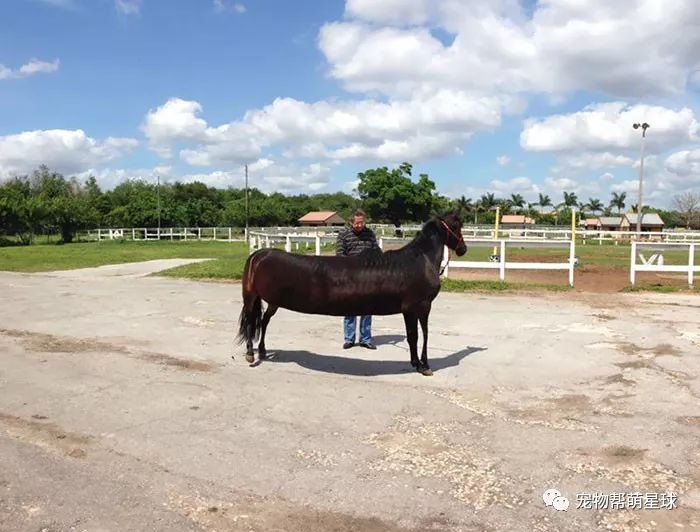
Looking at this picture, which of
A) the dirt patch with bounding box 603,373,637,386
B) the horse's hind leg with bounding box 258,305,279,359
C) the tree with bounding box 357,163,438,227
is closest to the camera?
the dirt patch with bounding box 603,373,637,386

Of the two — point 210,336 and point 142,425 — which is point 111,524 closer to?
point 142,425

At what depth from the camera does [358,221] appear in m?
7.83

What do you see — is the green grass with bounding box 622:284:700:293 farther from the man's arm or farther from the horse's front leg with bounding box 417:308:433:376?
the horse's front leg with bounding box 417:308:433:376

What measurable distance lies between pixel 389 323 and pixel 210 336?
3.18 metres

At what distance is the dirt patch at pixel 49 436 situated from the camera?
14.1 ft

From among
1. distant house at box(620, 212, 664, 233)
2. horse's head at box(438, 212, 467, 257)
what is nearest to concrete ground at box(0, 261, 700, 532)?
horse's head at box(438, 212, 467, 257)

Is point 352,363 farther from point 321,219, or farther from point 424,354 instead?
point 321,219

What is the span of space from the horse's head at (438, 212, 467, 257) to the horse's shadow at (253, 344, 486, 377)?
1.38m

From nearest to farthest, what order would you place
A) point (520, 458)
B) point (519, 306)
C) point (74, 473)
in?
1. point (74, 473)
2. point (520, 458)
3. point (519, 306)

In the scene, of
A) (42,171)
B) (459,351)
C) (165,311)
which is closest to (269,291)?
(459,351)

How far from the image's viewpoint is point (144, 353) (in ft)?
24.5

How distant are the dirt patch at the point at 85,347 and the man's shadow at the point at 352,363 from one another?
82 cm

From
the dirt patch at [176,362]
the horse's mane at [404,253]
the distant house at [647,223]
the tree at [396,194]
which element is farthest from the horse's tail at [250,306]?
the distant house at [647,223]

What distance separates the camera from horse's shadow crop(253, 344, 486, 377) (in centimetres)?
676
